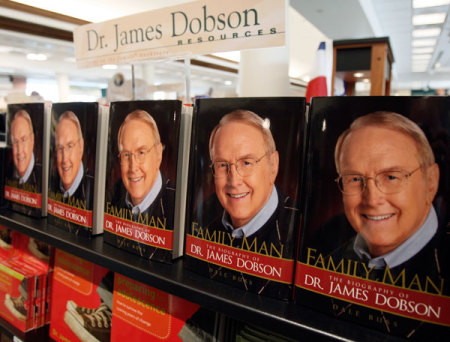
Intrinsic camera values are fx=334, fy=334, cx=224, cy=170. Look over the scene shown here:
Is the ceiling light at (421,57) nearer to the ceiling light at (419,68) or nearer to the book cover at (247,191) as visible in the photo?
the ceiling light at (419,68)

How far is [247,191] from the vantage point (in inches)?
20.7

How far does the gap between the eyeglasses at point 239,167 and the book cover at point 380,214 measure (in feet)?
0.28

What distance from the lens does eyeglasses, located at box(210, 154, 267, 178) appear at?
52 cm

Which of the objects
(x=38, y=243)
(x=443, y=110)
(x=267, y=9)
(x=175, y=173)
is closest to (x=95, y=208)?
(x=175, y=173)

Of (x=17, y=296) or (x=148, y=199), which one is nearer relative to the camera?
(x=148, y=199)

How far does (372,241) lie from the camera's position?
0.43 meters

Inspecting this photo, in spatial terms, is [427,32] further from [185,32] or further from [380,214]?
[380,214]

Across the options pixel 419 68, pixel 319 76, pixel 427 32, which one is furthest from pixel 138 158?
pixel 419 68

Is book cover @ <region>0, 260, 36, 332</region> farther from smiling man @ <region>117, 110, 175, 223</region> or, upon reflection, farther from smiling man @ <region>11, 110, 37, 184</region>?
smiling man @ <region>117, 110, 175, 223</region>

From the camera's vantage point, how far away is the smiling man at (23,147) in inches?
34.5

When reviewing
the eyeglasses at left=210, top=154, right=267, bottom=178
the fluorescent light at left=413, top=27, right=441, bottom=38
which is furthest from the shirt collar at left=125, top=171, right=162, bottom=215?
the fluorescent light at left=413, top=27, right=441, bottom=38

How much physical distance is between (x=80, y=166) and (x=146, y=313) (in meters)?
0.35

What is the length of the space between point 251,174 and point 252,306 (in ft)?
0.64

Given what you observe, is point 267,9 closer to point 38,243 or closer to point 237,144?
point 237,144
